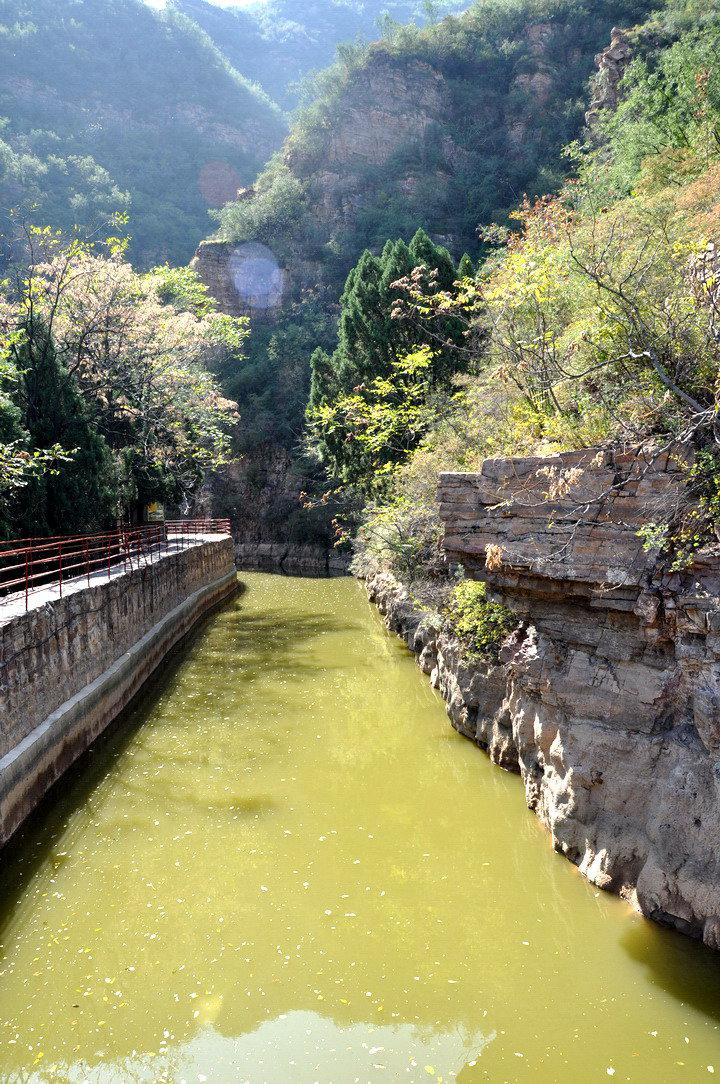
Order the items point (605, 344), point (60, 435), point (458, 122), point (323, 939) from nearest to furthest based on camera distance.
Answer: point (323, 939) → point (605, 344) → point (60, 435) → point (458, 122)

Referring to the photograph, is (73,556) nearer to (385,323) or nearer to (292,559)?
(385,323)

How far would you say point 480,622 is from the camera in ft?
32.2

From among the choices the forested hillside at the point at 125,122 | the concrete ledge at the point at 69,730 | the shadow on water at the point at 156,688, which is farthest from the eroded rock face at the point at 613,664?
the forested hillside at the point at 125,122

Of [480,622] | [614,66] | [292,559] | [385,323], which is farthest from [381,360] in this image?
[614,66]

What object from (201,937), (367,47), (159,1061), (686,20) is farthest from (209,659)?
(367,47)

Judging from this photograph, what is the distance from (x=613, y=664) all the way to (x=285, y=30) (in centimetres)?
12961

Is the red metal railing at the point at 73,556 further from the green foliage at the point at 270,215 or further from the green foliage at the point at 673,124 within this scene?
the green foliage at the point at 270,215

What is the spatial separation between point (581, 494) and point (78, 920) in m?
5.94

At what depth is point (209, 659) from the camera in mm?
16234

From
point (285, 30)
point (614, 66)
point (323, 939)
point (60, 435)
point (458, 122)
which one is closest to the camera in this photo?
point (323, 939)

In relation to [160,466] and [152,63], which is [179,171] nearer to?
[152,63]

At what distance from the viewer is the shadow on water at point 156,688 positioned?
7.47 metres

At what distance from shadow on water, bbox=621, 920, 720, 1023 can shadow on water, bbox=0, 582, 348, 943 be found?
547 cm

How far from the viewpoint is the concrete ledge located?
792cm
